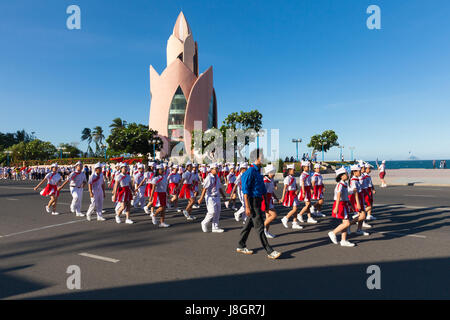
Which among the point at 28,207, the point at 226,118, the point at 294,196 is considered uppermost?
the point at 226,118

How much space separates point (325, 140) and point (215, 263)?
50.8 m

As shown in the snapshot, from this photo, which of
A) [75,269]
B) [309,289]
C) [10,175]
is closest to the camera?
[309,289]

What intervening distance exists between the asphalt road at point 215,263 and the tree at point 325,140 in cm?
4537

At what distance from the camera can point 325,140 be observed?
5197 cm

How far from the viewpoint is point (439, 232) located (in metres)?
6.94

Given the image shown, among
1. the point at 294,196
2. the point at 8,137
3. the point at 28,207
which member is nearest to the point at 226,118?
the point at 28,207

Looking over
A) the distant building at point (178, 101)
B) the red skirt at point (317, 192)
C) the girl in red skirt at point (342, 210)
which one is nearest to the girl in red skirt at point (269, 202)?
the girl in red skirt at point (342, 210)

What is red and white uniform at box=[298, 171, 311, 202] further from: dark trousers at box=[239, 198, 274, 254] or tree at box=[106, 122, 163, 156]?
tree at box=[106, 122, 163, 156]

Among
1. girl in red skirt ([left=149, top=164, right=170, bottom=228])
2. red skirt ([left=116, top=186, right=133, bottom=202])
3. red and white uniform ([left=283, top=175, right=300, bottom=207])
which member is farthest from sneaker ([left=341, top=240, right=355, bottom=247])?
red skirt ([left=116, top=186, right=133, bottom=202])

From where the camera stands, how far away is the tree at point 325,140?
51781mm

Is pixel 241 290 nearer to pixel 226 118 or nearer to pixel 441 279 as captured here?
pixel 441 279

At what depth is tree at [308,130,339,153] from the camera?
170 ft
